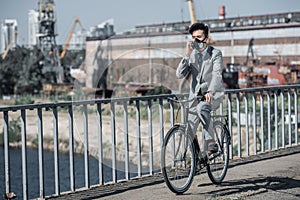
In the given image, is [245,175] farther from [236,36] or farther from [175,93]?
[236,36]

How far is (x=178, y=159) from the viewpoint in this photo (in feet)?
23.6

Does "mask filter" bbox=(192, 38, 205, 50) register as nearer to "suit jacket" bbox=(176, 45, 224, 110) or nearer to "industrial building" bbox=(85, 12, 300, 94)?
"suit jacket" bbox=(176, 45, 224, 110)

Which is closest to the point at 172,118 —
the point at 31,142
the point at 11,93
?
the point at 31,142

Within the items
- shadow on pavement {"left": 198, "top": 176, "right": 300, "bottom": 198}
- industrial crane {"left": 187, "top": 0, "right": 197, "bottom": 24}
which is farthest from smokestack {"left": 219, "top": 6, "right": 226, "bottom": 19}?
shadow on pavement {"left": 198, "top": 176, "right": 300, "bottom": 198}

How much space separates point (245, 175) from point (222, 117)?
3.42ft

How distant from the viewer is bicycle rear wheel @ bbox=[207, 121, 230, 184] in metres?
7.61

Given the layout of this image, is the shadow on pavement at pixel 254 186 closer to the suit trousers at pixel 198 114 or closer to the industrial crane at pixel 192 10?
the suit trousers at pixel 198 114

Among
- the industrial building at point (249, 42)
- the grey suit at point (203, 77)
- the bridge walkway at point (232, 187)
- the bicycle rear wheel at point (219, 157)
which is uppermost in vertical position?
the industrial building at point (249, 42)

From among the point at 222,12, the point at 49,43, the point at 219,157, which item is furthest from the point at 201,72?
the point at 49,43

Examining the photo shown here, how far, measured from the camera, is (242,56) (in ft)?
187

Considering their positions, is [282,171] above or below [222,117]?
below

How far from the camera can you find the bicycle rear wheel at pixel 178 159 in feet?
22.7

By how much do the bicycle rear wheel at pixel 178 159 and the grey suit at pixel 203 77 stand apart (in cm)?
20

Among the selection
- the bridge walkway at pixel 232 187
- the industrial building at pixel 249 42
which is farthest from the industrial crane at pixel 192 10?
the bridge walkway at pixel 232 187
